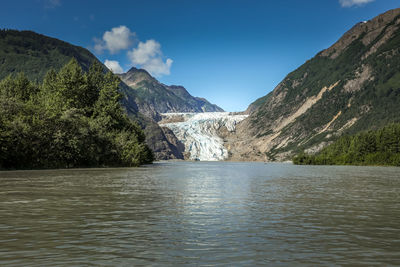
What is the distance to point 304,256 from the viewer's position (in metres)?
9.70

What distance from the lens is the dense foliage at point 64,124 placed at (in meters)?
63.5

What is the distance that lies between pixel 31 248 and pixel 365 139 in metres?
165

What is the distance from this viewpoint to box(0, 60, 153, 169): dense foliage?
63531 millimetres

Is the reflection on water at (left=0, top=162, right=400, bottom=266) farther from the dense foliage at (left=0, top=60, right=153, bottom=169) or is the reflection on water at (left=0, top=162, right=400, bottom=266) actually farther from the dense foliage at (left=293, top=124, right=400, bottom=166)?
the dense foliage at (left=293, top=124, right=400, bottom=166)

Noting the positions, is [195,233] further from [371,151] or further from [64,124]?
[371,151]

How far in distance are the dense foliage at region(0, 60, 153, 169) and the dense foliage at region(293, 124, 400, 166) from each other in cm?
9622

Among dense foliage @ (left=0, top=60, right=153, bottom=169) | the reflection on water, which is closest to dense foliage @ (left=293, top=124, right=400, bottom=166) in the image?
dense foliage @ (left=0, top=60, right=153, bottom=169)

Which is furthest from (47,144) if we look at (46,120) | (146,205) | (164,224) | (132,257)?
(132,257)

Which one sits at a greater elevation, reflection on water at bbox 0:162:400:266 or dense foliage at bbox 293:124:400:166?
dense foliage at bbox 293:124:400:166

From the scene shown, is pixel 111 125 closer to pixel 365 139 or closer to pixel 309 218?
pixel 309 218

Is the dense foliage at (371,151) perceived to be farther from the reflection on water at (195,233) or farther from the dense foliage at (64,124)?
the reflection on water at (195,233)

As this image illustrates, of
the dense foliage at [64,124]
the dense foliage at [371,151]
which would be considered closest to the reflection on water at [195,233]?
the dense foliage at [64,124]

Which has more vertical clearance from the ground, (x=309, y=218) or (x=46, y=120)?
(x=46, y=120)

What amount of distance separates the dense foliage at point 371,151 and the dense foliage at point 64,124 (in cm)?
9622
